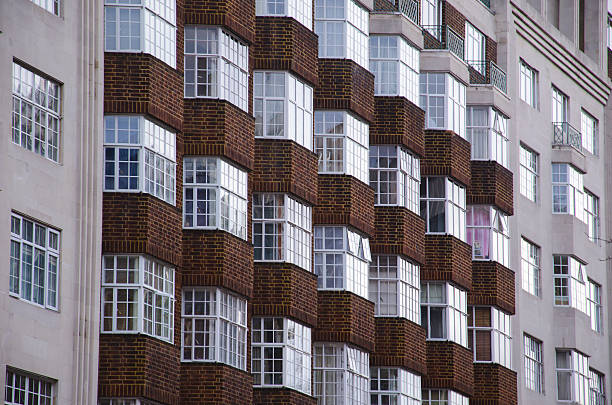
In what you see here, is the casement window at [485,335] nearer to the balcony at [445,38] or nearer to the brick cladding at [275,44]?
the balcony at [445,38]

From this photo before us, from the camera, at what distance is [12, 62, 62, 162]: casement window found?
3891cm

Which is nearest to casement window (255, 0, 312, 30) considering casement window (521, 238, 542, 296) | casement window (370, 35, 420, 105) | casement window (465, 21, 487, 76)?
casement window (370, 35, 420, 105)

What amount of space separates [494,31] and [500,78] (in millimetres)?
2498

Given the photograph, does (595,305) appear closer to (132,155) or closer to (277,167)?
(277,167)

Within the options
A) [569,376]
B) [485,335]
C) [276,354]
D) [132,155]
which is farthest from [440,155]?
[132,155]

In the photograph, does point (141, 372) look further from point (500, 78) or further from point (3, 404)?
point (500, 78)

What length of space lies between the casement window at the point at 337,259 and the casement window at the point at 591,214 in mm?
23098

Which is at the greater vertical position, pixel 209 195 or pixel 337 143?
pixel 337 143

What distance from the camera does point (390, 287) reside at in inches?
2153

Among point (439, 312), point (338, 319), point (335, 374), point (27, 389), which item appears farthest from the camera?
point (439, 312)

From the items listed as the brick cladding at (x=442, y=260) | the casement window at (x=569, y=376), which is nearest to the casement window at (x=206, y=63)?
the brick cladding at (x=442, y=260)

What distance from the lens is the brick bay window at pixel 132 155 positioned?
42406mm

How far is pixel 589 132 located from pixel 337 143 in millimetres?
25800

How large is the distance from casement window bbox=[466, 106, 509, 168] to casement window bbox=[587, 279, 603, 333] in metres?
11.0
